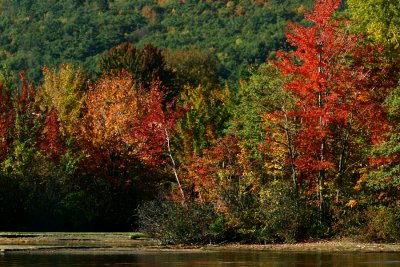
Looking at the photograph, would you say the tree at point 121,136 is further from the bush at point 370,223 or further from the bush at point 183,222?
the bush at point 370,223

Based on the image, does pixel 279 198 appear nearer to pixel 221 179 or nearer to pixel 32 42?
pixel 221 179

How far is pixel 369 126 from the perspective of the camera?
54250 mm

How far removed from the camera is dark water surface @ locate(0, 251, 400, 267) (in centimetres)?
3684

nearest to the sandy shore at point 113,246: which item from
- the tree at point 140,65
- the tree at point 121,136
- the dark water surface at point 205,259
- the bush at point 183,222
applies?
the bush at point 183,222

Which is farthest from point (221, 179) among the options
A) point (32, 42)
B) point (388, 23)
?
point (32, 42)

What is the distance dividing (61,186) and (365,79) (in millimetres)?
21182

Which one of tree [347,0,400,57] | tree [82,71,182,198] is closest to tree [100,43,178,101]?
tree [347,0,400,57]

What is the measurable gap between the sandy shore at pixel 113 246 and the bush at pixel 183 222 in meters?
0.89

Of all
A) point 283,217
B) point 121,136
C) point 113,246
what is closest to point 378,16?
point 121,136

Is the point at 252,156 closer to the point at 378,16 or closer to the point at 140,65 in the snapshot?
the point at 378,16

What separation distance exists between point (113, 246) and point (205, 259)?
32.2ft

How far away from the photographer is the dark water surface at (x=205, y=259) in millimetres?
36844

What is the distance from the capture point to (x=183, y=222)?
5022 centimetres

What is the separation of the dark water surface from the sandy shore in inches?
88.9
